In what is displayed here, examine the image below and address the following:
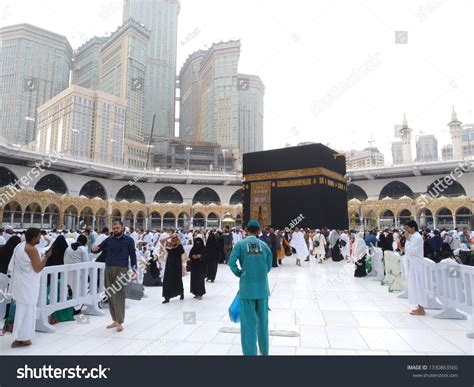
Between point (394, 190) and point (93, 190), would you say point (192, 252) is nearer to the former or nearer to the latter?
point (93, 190)

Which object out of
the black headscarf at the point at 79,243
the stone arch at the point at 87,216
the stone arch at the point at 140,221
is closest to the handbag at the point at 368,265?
the black headscarf at the point at 79,243

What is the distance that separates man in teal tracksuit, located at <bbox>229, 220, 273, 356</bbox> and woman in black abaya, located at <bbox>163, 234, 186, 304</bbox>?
267 cm

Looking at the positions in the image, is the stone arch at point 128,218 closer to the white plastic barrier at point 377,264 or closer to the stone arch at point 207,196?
the stone arch at point 207,196

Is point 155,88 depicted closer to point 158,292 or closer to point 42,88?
point 42,88

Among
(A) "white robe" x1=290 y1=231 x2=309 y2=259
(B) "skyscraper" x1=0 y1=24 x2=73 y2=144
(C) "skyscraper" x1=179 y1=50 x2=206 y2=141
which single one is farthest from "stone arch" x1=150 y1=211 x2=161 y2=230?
(C) "skyscraper" x1=179 y1=50 x2=206 y2=141

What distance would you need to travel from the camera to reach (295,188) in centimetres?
1591

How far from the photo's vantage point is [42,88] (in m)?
56.5

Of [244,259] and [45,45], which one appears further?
[45,45]

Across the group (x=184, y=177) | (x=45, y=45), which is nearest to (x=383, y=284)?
(x=184, y=177)

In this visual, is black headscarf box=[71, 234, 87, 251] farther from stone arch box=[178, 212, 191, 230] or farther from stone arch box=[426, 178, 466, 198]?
stone arch box=[426, 178, 466, 198]

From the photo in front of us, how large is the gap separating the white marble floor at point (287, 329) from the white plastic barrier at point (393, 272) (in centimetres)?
→ 59

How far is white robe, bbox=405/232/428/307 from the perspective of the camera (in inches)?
175

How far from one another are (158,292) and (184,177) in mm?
28776

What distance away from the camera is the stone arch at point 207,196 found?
37188mm
